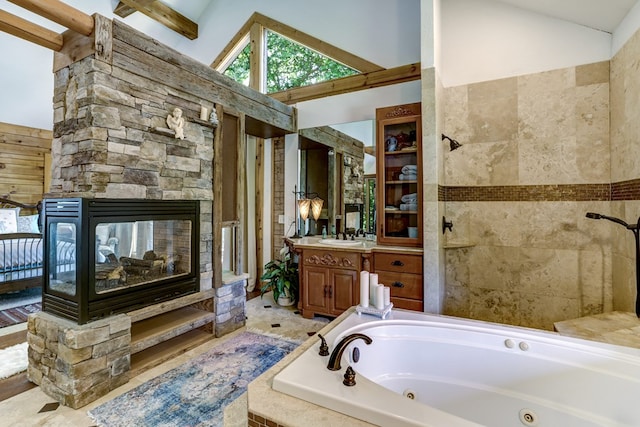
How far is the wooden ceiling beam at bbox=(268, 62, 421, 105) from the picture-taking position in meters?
3.48

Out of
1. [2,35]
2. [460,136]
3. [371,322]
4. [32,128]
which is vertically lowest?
[371,322]

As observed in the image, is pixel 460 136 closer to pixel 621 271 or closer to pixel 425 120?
pixel 425 120

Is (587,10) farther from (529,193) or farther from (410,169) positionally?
(410,169)

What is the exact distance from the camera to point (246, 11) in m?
4.55

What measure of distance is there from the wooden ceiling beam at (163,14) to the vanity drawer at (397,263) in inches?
184

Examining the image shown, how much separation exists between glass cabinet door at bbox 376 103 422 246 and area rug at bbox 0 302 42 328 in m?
3.96

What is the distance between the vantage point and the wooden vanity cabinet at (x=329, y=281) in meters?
3.19

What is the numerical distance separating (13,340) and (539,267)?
16.0 feet

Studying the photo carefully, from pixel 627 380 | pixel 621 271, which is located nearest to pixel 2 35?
pixel 627 380

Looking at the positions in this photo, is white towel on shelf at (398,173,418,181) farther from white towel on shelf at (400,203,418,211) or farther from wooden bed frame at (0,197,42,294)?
wooden bed frame at (0,197,42,294)

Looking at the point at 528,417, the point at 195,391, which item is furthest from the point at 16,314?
the point at 528,417

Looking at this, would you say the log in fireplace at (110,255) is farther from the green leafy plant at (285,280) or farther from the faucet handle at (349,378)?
the faucet handle at (349,378)

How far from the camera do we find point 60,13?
1901 millimetres

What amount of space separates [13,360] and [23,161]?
440cm
